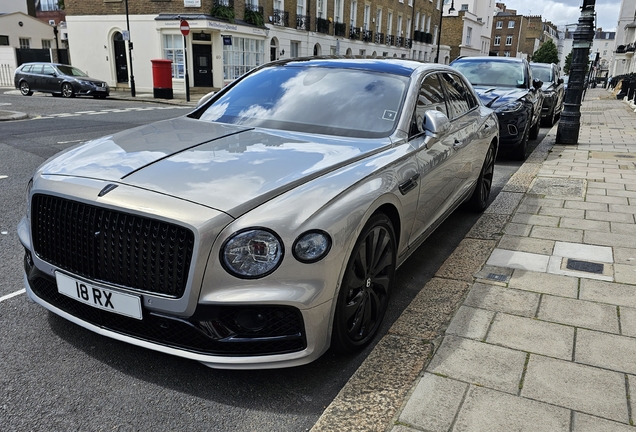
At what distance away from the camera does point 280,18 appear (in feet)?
108

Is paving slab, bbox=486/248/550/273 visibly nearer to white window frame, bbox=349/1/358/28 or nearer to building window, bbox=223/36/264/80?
building window, bbox=223/36/264/80

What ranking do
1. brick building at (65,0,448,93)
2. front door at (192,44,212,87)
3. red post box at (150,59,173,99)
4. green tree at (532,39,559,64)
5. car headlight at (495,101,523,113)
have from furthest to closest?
1. green tree at (532,39,559,64)
2. front door at (192,44,212,87)
3. brick building at (65,0,448,93)
4. red post box at (150,59,173,99)
5. car headlight at (495,101,523,113)

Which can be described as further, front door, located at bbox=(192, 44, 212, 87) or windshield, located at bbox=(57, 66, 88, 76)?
front door, located at bbox=(192, 44, 212, 87)

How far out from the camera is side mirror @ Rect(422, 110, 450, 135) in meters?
3.60

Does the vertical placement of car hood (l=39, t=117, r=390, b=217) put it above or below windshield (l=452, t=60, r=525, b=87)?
below

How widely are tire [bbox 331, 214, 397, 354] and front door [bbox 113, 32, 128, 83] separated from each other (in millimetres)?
30340

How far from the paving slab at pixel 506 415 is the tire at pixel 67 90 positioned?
955 inches

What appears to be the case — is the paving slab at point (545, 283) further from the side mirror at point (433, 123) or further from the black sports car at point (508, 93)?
the black sports car at point (508, 93)

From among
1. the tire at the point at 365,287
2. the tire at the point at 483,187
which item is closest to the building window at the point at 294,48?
the tire at the point at 483,187

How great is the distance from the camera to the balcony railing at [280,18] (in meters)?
32.3

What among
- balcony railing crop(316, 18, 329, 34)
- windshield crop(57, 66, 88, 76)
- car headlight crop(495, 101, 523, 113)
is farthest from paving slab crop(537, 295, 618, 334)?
balcony railing crop(316, 18, 329, 34)

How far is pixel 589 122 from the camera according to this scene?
16438mm

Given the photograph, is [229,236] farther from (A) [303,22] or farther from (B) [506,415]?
(A) [303,22]

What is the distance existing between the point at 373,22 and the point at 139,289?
4610cm
